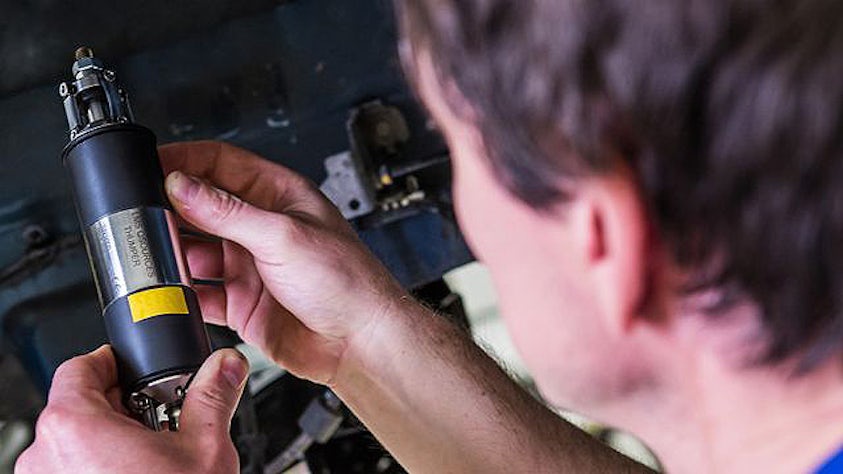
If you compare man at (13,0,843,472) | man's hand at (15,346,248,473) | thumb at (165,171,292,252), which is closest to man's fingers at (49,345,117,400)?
man's hand at (15,346,248,473)

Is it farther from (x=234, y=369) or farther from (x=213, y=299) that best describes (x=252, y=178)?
(x=234, y=369)

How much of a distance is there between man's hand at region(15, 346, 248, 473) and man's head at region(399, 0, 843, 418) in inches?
12.3

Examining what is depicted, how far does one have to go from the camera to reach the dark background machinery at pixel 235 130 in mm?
1161

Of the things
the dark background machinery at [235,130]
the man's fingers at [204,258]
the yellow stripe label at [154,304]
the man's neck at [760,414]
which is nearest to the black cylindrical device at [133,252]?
the yellow stripe label at [154,304]

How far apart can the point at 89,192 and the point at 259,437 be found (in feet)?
2.00

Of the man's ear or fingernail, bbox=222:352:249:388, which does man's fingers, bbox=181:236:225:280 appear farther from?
the man's ear

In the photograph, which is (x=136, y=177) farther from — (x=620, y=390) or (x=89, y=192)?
(x=620, y=390)

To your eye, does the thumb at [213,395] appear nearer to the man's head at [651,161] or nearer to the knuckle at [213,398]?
the knuckle at [213,398]

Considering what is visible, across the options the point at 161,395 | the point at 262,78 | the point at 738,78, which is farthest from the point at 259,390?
the point at 738,78

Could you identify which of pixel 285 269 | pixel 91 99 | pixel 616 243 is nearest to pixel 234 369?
pixel 285 269

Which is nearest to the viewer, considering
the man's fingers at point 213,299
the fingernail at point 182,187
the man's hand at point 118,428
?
the man's hand at point 118,428

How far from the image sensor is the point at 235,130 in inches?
48.1

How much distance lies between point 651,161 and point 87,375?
0.50m

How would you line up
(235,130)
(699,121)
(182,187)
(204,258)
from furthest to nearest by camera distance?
1. (235,130)
2. (204,258)
3. (182,187)
4. (699,121)
